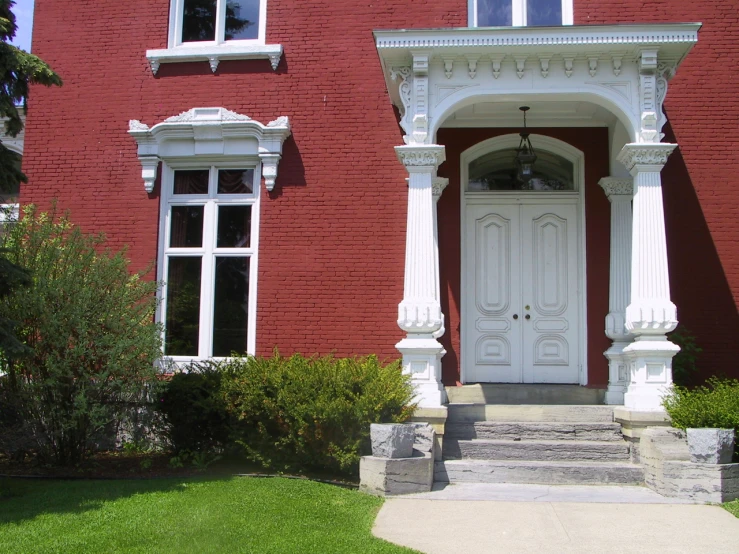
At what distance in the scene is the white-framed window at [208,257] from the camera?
9.97m

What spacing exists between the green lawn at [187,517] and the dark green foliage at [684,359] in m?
4.38

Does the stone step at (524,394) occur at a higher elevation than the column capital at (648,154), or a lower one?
lower

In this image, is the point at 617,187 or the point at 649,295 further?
the point at 617,187

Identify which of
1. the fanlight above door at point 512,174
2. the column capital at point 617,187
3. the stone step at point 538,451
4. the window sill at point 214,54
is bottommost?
the stone step at point 538,451

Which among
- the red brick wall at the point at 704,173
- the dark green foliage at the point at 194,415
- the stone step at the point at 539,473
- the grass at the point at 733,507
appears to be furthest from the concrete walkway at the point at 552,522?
the red brick wall at the point at 704,173

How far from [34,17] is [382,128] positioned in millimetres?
5475

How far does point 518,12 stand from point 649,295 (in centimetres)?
444

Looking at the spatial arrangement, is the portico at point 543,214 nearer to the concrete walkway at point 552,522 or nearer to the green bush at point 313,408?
the green bush at point 313,408

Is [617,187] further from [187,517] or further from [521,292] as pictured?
[187,517]

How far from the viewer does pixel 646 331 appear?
301 inches

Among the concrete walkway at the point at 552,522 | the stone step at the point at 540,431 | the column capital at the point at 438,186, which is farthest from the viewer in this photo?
the column capital at the point at 438,186

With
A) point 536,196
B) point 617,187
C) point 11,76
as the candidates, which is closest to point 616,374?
point 617,187

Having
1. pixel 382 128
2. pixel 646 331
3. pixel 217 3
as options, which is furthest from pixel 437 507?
pixel 217 3

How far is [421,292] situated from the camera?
312 inches
